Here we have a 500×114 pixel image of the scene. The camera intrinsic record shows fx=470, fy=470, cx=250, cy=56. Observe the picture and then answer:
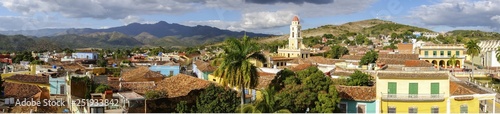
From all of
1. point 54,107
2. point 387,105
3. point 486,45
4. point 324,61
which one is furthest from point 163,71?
point 486,45

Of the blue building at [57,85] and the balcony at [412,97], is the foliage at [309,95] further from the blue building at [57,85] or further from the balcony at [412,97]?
the blue building at [57,85]

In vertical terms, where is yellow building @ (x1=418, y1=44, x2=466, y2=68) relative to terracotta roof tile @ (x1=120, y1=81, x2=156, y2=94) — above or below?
above

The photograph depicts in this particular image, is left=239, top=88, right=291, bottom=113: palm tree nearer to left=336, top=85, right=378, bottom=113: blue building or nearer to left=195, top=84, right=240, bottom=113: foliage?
left=195, top=84, right=240, bottom=113: foliage

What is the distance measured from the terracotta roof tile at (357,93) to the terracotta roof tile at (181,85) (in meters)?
7.57

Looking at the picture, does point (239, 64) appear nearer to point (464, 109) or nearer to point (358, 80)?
point (358, 80)

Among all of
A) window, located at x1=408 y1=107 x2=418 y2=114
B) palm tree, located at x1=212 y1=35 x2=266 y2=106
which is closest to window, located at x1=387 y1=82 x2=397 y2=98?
window, located at x1=408 y1=107 x2=418 y2=114

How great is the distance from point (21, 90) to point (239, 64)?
1976cm

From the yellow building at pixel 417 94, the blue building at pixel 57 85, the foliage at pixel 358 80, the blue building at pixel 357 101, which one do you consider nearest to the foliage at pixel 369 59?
the foliage at pixel 358 80

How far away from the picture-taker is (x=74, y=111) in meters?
22.9

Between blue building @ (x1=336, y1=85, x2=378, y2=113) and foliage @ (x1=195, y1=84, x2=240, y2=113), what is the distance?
243 inches

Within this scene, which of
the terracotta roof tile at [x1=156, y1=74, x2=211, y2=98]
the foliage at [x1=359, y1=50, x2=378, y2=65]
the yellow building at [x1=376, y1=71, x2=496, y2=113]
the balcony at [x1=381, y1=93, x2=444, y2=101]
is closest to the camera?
the balcony at [x1=381, y1=93, x2=444, y2=101]

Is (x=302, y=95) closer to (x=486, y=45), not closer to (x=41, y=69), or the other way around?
(x=41, y=69)

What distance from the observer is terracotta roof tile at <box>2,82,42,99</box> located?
31984 mm

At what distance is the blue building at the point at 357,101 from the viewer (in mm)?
24328
